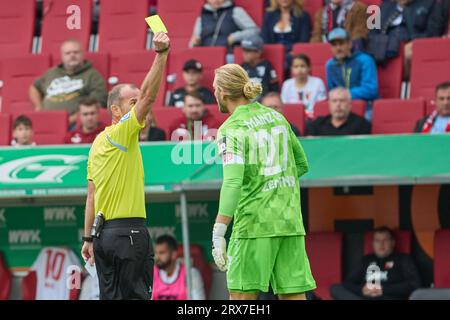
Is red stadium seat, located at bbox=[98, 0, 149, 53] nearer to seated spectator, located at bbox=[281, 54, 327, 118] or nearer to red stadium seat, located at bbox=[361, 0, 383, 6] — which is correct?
seated spectator, located at bbox=[281, 54, 327, 118]

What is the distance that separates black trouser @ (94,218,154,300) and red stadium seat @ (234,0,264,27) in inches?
266

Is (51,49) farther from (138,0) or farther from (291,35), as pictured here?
(291,35)

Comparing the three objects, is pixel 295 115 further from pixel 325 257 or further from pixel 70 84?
pixel 70 84

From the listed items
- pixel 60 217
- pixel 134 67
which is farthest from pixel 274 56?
pixel 60 217

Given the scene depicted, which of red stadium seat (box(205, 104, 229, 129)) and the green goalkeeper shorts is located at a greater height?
red stadium seat (box(205, 104, 229, 129))

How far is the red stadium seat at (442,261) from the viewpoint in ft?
39.5

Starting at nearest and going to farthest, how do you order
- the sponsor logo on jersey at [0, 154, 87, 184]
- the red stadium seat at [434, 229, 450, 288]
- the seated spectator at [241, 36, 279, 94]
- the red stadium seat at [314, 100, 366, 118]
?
1. the sponsor logo on jersey at [0, 154, 87, 184]
2. the red stadium seat at [434, 229, 450, 288]
3. the red stadium seat at [314, 100, 366, 118]
4. the seated spectator at [241, 36, 279, 94]

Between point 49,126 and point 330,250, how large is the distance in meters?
3.27

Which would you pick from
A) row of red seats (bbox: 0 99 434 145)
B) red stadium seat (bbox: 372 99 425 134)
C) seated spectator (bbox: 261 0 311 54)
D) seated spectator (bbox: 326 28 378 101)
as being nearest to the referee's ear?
row of red seats (bbox: 0 99 434 145)

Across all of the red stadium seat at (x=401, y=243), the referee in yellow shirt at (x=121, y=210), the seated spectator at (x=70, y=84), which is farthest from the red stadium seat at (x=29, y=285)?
the referee in yellow shirt at (x=121, y=210)

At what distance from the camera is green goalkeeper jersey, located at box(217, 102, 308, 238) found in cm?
718

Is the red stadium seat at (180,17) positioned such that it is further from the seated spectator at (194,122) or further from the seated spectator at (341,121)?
the seated spectator at (341,121)

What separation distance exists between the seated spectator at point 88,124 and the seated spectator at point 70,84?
0.75 metres
